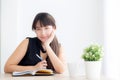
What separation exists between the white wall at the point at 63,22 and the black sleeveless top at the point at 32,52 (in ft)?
1.79

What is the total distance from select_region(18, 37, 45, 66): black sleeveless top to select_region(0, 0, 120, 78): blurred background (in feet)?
1.78

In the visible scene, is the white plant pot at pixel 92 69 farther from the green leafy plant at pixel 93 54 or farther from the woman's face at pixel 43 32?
the woman's face at pixel 43 32

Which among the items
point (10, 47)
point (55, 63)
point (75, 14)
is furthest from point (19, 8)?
point (55, 63)

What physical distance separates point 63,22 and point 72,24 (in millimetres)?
116

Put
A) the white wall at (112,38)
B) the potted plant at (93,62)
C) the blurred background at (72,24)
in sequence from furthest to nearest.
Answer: the blurred background at (72,24) < the white wall at (112,38) < the potted plant at (93,62)

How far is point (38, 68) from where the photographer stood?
80.0 inches

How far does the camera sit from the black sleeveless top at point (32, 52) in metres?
2.39

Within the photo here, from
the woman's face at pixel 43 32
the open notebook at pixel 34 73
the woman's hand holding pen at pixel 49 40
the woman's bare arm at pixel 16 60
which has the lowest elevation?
the open notebook at pixel 34 73

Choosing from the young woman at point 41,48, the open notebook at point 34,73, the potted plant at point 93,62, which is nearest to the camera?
the potted plant at point 93,62

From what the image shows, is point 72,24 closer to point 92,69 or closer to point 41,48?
point 41,48

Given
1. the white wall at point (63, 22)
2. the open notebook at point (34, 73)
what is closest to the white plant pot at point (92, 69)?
the open notebook at point (34, 73)

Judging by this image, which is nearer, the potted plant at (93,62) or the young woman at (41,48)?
the potted plant at (93,62)

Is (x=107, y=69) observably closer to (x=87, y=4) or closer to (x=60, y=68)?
(x=87, y=4)

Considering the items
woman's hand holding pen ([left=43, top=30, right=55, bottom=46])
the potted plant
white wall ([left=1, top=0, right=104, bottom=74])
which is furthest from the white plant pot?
white wall ([left=1, top=0, right=104, bottom=74])
